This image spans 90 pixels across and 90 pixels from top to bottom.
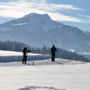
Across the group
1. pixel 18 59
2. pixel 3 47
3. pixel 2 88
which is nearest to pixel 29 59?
pixel 18 59

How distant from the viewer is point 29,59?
49.5 m

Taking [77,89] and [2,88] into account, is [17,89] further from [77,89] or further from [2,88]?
[77,89]

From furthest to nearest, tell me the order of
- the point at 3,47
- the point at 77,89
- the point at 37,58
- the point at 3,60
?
the point at 3,47 < the point at 37,58 < the point at 3,60 < the point at 77,89

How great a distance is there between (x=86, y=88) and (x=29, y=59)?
121 ft

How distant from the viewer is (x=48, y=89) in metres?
12.6

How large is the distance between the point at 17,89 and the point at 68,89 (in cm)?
238

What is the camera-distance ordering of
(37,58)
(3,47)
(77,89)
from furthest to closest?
(3,47), (37,58), (77,89)

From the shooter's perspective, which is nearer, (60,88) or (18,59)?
(60,88)

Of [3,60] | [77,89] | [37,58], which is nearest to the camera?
[77,89]

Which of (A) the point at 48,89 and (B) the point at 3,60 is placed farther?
(B) the point at 3,60

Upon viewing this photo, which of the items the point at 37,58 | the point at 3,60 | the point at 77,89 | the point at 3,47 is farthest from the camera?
the point at 3,47

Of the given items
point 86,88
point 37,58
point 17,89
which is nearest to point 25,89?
point 17,89

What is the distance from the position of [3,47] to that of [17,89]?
17315 cm

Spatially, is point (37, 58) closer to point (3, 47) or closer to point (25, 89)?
point (25, 89)
